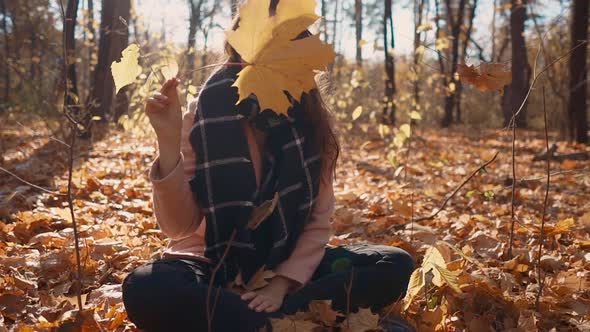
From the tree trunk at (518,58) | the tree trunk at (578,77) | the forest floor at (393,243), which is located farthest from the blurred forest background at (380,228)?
the tree trunk at (518,58)

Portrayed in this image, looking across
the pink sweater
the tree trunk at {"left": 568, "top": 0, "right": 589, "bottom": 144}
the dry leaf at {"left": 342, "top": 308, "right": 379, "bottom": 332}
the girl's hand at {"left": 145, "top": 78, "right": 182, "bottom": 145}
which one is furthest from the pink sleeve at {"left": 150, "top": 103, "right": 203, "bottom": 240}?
the tree trunk at {"left": 568, "top": 0, "right": 589, "bottom": 144}

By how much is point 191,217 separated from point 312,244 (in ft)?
1.18

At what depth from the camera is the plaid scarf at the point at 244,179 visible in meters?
1.51

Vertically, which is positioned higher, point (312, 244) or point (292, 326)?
point (312, 244)

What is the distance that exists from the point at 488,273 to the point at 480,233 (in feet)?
1.53

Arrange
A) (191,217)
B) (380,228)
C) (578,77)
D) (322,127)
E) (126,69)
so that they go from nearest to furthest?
(126,69), (191,217), (322,127), (380,228), (578,77)

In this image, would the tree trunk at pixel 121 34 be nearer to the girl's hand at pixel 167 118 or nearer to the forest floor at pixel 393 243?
the forest floor at pixel 393 243

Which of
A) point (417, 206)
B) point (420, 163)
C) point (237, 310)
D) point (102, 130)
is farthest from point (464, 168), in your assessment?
point (102, 130)

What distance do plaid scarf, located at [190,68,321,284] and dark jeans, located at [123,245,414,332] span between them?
122 mm

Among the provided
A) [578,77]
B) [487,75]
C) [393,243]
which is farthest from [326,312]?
[578,77]

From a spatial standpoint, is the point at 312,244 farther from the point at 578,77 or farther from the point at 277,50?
the point at 578,77

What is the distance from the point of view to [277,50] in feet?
2.64

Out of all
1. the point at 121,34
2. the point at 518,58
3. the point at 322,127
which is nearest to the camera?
the point at 322,127

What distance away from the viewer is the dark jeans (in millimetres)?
1354
